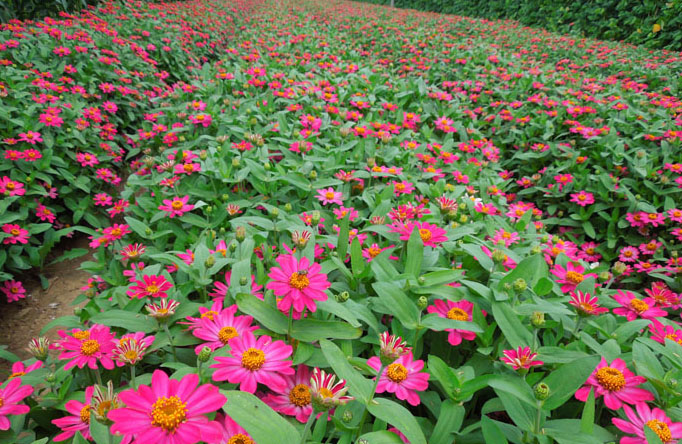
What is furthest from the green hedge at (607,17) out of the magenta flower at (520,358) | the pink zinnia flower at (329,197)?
the magenta flower at (520,358)

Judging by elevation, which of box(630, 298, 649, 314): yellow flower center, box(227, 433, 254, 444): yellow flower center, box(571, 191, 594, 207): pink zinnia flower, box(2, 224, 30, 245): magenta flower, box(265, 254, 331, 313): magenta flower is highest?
box(265, 254, 331, 313): magenta flower

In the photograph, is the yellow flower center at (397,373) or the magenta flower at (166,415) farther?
the yellow flower center at (397,373)

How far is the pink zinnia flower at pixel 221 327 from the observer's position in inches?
33.4

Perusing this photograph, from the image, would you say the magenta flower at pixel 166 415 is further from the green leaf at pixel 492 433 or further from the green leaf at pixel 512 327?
the green leaf at pixel 512 327

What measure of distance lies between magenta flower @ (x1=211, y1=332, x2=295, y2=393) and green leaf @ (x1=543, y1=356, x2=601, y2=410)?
0.50m

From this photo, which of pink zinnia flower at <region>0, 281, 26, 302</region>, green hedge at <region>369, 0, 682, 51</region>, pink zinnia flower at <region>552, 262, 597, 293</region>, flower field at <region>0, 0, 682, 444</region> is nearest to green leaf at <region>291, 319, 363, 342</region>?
flower field at <region>0, 0, 682, 444</region>

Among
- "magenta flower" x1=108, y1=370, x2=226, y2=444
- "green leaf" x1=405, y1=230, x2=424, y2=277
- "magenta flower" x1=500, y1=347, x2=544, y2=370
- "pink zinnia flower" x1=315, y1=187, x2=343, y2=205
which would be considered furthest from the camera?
"pink zinnia flower" x1=315, y1=187, x2=343, y2=205

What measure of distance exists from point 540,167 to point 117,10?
6.40m

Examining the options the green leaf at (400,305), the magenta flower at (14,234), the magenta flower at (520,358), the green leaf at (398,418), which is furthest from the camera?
the magenta flower at (14,234)

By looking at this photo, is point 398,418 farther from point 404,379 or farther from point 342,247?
point 342,247

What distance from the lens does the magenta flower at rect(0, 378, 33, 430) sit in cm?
76

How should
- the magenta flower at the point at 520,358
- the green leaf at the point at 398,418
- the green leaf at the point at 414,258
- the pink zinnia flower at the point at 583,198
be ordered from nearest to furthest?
the green leaf at the point at 398,418
the magenta flower at the point at 520,358
the green leaf at the point at 414,258
the pink zinnia flower at the point at 583,198

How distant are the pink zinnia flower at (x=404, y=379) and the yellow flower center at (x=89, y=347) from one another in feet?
1.92

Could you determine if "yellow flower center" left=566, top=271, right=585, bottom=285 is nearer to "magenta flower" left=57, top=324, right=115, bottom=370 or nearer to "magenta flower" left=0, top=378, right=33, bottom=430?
"magenta flower" left=57, top=324, right=115, bottom=370
